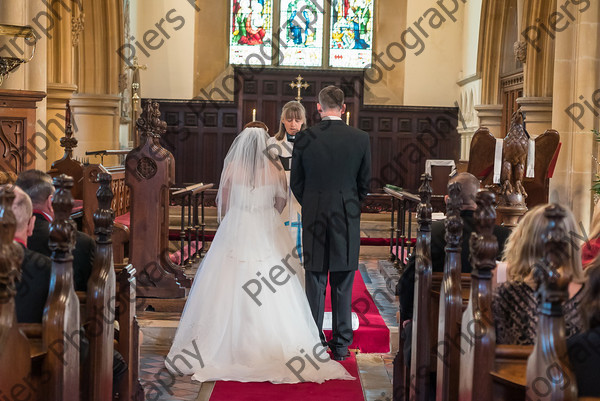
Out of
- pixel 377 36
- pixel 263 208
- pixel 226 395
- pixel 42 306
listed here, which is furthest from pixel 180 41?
pixel 42 306

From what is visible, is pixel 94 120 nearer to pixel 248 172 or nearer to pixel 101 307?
pixel 248 172

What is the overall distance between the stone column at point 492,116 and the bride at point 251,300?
8155mm

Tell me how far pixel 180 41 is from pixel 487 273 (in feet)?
39.2

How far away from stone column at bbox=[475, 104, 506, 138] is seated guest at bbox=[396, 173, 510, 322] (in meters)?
8.94

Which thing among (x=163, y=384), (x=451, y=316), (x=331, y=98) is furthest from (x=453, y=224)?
(x=163, y=384)

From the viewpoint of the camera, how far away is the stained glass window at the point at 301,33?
14375mm

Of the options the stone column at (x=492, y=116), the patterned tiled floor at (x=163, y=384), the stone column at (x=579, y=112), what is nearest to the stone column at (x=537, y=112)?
the stone column at (x=579, y=112)

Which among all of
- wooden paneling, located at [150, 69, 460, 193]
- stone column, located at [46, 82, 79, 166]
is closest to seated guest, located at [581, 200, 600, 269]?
stone column, located at [46, 82, 79, 166]

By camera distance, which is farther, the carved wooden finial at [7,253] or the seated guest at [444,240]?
the seated guest at [444,240]

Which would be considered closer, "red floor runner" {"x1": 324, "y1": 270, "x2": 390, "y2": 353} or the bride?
the bride

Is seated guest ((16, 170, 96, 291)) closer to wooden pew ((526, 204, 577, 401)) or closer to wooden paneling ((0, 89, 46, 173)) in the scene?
wooden pew ((526, 204, 577, 401))

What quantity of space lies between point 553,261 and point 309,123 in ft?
39.4

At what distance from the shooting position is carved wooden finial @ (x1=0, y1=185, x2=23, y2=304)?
2064 millimetres

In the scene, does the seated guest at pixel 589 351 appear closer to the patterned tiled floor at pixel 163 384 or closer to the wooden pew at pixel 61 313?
the wooden pew at pixel 61 313
